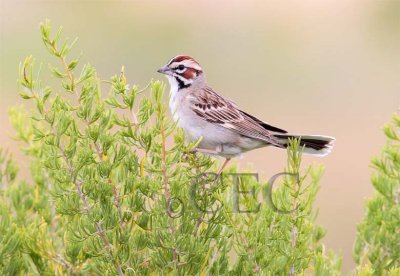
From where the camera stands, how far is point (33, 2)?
2088 centimetres

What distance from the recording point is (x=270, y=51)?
21.0 metres

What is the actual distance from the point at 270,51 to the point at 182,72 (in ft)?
48.7

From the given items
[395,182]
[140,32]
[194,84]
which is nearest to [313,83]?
[140,32]

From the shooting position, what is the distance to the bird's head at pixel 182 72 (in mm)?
6191

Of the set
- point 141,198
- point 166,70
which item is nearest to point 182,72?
point 166,70

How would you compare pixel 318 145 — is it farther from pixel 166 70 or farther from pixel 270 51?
pixel 270 51

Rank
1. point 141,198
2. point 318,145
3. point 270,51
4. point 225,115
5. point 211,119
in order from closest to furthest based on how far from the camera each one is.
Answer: point 141,198 → point 318,145 → point 211,119 → point 225,115 → point 270,51

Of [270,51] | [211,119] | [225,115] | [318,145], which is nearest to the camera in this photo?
[318,145]

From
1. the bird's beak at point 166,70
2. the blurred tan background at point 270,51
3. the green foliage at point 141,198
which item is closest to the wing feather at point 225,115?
the bird's beak at point 166,70

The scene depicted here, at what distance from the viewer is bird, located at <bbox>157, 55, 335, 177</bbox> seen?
19.5ft

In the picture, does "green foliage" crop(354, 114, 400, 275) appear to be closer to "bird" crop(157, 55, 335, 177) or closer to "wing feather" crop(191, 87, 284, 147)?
"bird" crop(157, 55, 335, 177)

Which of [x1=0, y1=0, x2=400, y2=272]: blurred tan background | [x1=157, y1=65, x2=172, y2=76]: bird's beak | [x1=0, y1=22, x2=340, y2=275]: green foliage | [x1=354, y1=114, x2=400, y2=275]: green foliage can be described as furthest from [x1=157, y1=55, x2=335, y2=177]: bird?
[x1=0, y1=0, x2=400, y2=272]: blurred tan background

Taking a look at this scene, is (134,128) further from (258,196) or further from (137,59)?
(137,59)

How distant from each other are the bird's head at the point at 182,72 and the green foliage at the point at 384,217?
1.97 m
